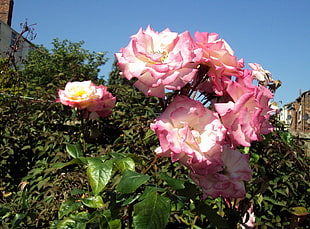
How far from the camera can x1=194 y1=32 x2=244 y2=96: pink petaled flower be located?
658mm

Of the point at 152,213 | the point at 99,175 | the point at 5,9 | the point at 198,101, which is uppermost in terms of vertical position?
the point at 5,9

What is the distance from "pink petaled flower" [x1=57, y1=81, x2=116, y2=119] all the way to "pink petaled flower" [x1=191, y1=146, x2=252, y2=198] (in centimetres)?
67

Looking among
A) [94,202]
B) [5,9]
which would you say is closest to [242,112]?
[94,202]

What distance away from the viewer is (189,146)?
0.61 metres

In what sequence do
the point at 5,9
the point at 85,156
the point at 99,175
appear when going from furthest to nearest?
the point at 5,9 → the point at 85,156 → the point at 99,175

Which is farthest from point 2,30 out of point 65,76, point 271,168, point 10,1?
point 271,168

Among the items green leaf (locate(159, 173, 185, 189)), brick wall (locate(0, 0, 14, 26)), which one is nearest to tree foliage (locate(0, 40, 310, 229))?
green leaf (locate(159, 173, 185, 189))

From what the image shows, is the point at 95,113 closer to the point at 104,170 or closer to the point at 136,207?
the point at 104,170

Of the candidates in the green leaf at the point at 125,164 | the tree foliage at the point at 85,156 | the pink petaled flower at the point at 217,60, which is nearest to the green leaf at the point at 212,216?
the green leaf at the point at 125,164

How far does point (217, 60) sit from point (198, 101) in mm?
90

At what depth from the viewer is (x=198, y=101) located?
663 millimetres

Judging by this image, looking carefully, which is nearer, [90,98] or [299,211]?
[90,98]

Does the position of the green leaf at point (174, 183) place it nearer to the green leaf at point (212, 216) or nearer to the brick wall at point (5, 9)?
the green leaf at point (212, 216)

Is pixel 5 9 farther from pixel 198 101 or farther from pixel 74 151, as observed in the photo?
pixel 198 101
